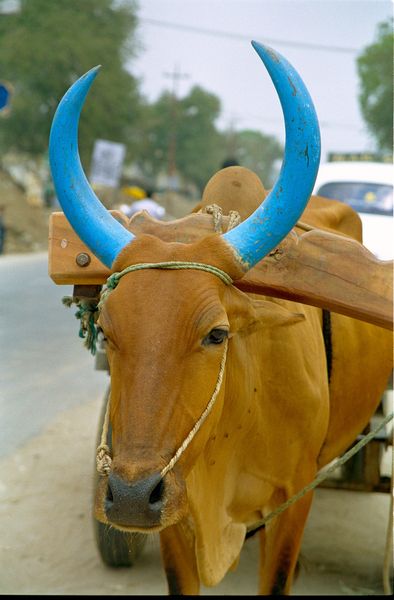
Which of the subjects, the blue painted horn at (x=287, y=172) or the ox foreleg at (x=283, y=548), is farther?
the ox foreleg at (x=283, y=548)

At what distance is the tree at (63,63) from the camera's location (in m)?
32.2

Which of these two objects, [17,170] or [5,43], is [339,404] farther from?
[17,170]

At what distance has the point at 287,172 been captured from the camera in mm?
2342

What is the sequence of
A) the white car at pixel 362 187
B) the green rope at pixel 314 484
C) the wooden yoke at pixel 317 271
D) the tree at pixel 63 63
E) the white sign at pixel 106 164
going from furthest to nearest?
the tree at pixel 63 63 → the white sign at pixel 106 164 → the white car at pixel 362 187 → the green rope at pixel 314 484 → the wooden yoke at pixel 317 271

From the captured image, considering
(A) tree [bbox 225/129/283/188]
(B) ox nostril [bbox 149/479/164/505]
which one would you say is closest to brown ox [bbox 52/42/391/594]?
(B) ox nostril [bbox 149/479/164/505]

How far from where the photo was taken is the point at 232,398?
2.69 meters

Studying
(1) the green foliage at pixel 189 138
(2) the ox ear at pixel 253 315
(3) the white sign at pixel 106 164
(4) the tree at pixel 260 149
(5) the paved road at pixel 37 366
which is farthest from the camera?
(4) the tree at pixel 260 149

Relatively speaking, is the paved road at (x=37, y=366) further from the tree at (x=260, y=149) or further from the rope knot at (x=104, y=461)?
the tree at (x=260, y=149)

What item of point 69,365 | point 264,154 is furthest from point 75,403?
point 264,154

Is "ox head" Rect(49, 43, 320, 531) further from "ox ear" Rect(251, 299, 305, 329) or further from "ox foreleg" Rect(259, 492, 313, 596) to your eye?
"ox foreleg" Rect(259, 492, 313, 596)

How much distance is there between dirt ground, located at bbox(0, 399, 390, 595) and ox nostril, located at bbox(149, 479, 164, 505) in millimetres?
1562

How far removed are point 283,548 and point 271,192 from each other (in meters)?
1.59

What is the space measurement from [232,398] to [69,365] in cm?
648

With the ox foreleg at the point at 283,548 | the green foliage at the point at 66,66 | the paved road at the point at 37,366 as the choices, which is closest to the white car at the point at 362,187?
the paved road at the point at 37,366
